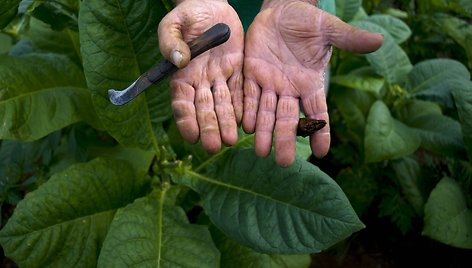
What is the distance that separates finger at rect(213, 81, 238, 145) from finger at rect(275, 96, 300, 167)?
94mm

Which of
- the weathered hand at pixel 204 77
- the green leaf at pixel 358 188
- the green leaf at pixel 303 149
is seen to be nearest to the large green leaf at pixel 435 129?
the green leaf at pixel 358 188

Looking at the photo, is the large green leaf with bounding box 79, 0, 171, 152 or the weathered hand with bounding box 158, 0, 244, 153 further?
the large green leaf with bounding box 79, 0, 171, 152

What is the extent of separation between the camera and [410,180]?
1.98m

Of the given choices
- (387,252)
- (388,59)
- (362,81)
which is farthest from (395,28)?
(387,252)

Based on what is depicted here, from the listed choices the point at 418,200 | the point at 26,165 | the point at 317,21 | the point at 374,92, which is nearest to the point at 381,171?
the point at 418,200

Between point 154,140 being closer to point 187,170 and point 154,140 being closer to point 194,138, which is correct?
point 187,170

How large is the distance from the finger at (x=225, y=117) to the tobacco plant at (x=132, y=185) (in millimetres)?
176

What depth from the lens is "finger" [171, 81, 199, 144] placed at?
112cm

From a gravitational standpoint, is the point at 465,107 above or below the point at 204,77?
below

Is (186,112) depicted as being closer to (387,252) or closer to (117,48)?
(117,48)

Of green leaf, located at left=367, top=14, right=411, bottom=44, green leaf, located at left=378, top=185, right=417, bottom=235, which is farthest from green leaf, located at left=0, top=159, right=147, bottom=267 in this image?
green leaf, located at left=367, top=14, right=411, bottom=44

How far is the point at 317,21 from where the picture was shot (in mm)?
1140

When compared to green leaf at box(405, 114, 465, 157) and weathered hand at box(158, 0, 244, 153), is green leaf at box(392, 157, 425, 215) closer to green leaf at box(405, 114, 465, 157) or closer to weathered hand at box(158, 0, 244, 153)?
green leaf at box(405, 114, 465, 157)

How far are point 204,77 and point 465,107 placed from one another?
3.04ft
